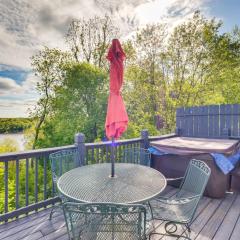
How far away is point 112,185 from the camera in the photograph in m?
2.12

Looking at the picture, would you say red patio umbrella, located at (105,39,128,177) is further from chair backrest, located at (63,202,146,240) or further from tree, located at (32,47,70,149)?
tree, located at (32,47,70,149)

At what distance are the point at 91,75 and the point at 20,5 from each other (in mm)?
7001

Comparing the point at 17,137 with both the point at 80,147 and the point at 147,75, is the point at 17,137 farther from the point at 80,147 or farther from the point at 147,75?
→ the point at 80,147

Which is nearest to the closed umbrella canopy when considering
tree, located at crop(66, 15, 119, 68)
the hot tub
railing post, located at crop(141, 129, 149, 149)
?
the hot tub

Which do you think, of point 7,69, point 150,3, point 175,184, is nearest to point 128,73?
point 150,3

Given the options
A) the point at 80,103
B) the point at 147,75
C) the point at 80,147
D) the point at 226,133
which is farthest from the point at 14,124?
the point at 226,133

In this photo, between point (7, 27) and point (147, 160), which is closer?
point (147, 160)

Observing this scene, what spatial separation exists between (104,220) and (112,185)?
78 centimetres

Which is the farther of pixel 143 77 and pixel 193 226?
pixel 143 77

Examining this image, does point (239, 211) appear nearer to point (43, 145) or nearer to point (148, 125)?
point (148, 125)

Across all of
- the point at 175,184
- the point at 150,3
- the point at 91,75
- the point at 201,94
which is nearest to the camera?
the point at 175,184

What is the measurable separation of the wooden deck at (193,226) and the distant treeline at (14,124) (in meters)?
14.6

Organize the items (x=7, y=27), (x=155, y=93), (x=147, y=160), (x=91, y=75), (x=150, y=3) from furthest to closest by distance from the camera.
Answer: (x=91, y=75) → (x=155, y=93) → (x=7, y=27) → (x=150, y=3) → (x=147, y=160)

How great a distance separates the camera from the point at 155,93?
11.7 meters
